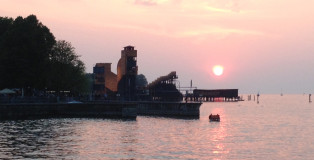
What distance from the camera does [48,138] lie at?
61219mm

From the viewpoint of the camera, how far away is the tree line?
96.3m

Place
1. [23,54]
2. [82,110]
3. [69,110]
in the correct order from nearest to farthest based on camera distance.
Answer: [23,54], [69,110], [82,110]

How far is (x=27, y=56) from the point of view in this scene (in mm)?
97938

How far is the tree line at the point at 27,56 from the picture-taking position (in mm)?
96312

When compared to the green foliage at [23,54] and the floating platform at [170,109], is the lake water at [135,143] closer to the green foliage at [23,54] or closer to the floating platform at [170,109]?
the green foliage at [23,54]

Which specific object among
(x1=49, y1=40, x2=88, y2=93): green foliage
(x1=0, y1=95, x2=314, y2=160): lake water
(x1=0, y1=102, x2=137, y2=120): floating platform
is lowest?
(x1=0, y1=95, x2=314, y2=160): lake water

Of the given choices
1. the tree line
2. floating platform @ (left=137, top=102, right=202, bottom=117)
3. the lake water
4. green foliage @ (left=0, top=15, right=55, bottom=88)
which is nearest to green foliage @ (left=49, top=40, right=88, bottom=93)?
the tree line

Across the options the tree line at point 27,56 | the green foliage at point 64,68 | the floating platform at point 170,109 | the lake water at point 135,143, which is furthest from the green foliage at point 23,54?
the floating platform at point 170,109

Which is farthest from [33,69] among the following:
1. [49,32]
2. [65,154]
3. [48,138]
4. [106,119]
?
[65,154]

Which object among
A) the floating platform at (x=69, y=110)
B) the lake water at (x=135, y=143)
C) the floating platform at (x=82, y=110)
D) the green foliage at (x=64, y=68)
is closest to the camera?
the lake water at (x=135, y=143)

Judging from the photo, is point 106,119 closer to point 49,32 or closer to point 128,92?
point 49,32

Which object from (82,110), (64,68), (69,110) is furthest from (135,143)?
(64,68)

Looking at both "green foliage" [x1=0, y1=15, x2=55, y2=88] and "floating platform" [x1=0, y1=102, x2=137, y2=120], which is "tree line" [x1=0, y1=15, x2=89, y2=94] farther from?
"floating platform" [x1=0, y1=102, x2=137, y2=120]

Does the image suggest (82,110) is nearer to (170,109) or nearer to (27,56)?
(27,56)
